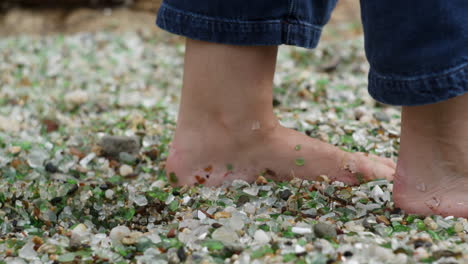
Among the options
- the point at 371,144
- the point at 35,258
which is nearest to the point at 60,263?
the point at 35,258

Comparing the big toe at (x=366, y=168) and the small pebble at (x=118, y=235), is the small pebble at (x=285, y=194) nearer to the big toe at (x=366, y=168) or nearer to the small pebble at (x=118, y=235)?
the big toe at (x=366, y=168)

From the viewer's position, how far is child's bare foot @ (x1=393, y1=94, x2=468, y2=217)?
1.06 metres

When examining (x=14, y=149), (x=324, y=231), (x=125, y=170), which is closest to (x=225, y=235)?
(x=324, y=231)

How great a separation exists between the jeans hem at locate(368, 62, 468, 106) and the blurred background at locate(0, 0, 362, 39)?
2903 millimetres

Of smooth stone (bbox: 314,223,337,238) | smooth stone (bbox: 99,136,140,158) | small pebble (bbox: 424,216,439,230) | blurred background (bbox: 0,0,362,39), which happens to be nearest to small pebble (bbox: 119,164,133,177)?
smooth stone (bbox: 99,136,140,158)

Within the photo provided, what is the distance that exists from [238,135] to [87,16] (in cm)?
310

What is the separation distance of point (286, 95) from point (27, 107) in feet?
3.62

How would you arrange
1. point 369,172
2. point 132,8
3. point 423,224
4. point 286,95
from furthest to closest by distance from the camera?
point 132,8 < point 286,95 < point 369,172 < point 423,224

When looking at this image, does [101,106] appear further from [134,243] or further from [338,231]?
[338,231]

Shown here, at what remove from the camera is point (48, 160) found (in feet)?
5.44

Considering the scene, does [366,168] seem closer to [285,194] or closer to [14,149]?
[285,194]

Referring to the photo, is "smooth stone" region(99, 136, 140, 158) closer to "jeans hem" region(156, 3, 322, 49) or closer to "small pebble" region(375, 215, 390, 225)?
"jeans hem" region(156, 3, 322, 49)

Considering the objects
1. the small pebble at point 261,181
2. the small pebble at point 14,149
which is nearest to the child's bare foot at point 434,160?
the small pebble at point 261,181

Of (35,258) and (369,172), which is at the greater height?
(369,172)
